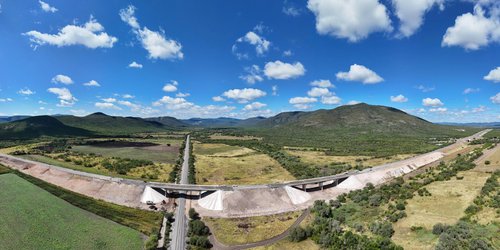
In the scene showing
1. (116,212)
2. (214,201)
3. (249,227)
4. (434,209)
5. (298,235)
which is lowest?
(249,227)

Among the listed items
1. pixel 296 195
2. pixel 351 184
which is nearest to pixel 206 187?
pixel 296 195

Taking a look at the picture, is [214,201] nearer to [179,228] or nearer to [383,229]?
[179,228]

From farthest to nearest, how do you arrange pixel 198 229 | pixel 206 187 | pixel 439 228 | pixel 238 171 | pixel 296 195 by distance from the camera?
pixel 238 171
pixel 296 195
pixel 206 187
pixel 198 229
pixel 439 228

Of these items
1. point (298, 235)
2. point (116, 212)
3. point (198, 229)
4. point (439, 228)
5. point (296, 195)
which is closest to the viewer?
point (439, 228)

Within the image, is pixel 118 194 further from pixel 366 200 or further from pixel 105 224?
pixel 366 200

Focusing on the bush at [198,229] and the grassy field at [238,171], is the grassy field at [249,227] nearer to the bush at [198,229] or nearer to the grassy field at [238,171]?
the bush at [198,229]

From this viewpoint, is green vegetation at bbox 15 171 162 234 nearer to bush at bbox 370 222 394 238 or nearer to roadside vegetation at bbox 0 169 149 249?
roadside vegetation at bbox 0 169 149 249

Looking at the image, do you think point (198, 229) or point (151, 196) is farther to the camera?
point (151, 196)
